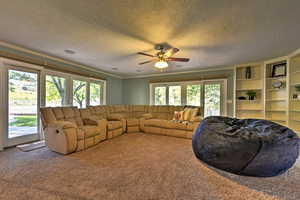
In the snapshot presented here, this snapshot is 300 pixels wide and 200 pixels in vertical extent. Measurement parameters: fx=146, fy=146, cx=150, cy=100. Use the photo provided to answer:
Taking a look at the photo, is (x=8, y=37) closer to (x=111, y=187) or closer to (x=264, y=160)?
(x=111, y=187)

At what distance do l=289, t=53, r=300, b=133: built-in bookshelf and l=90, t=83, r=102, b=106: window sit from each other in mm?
6128

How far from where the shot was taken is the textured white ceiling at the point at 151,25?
1849mm

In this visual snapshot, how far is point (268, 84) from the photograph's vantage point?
4586 millimetres

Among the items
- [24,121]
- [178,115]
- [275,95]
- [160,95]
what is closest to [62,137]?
[24,121]

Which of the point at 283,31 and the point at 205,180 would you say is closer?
the point at 205,180

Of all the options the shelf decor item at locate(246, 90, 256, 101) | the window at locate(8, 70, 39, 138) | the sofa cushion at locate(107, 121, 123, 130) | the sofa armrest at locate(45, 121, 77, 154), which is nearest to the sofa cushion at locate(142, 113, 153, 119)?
the sofa cushion at locate(107, 121, 123, 130)

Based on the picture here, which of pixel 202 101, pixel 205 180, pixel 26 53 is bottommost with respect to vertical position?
pixel 205 180

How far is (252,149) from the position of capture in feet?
5.88

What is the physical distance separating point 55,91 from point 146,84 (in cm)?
355


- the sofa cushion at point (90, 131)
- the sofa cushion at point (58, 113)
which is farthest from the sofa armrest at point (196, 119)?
the sofa cushion at point (58, 113)

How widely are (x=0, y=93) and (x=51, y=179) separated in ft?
8.24

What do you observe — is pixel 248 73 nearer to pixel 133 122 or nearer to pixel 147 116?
pixel 147 116

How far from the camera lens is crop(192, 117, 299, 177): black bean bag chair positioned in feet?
5.74

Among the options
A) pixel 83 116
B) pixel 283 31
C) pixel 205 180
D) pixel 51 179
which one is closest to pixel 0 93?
pixel 83 116
